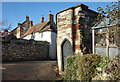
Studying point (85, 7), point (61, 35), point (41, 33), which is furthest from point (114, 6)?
point (41, 33)

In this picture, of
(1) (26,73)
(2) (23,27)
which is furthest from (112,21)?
(2) (23,27)

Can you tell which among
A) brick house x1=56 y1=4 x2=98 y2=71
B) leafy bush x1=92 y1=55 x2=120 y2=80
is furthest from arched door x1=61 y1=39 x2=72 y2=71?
leafy bush x1=92 y1=55 x2=120 y2=80

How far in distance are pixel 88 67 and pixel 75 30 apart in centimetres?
299

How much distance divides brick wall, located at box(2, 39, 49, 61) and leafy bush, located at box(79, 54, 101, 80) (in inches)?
444

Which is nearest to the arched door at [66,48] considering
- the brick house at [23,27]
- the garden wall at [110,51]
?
the garden wall at [110,51]

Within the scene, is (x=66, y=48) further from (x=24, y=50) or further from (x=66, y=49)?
(x=24, y=50)

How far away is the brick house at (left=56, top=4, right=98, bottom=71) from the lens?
22.8ft

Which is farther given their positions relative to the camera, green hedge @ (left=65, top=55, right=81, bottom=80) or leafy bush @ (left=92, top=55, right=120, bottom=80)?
green hedge @ (left=65, top=55, right=81, bottom=80)

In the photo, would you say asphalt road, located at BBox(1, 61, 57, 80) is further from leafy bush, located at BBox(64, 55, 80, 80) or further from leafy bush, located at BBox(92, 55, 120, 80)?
leafy bush, located at BBox(92, 55, 120, 80)

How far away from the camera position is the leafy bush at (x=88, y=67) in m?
4.85

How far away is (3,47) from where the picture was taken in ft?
43.4

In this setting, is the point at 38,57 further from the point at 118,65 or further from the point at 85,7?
the point at 118,65

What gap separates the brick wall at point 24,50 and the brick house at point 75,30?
8.53 m

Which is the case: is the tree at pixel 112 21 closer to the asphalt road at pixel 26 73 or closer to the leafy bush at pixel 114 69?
the leafy bush at pixel 114 69
